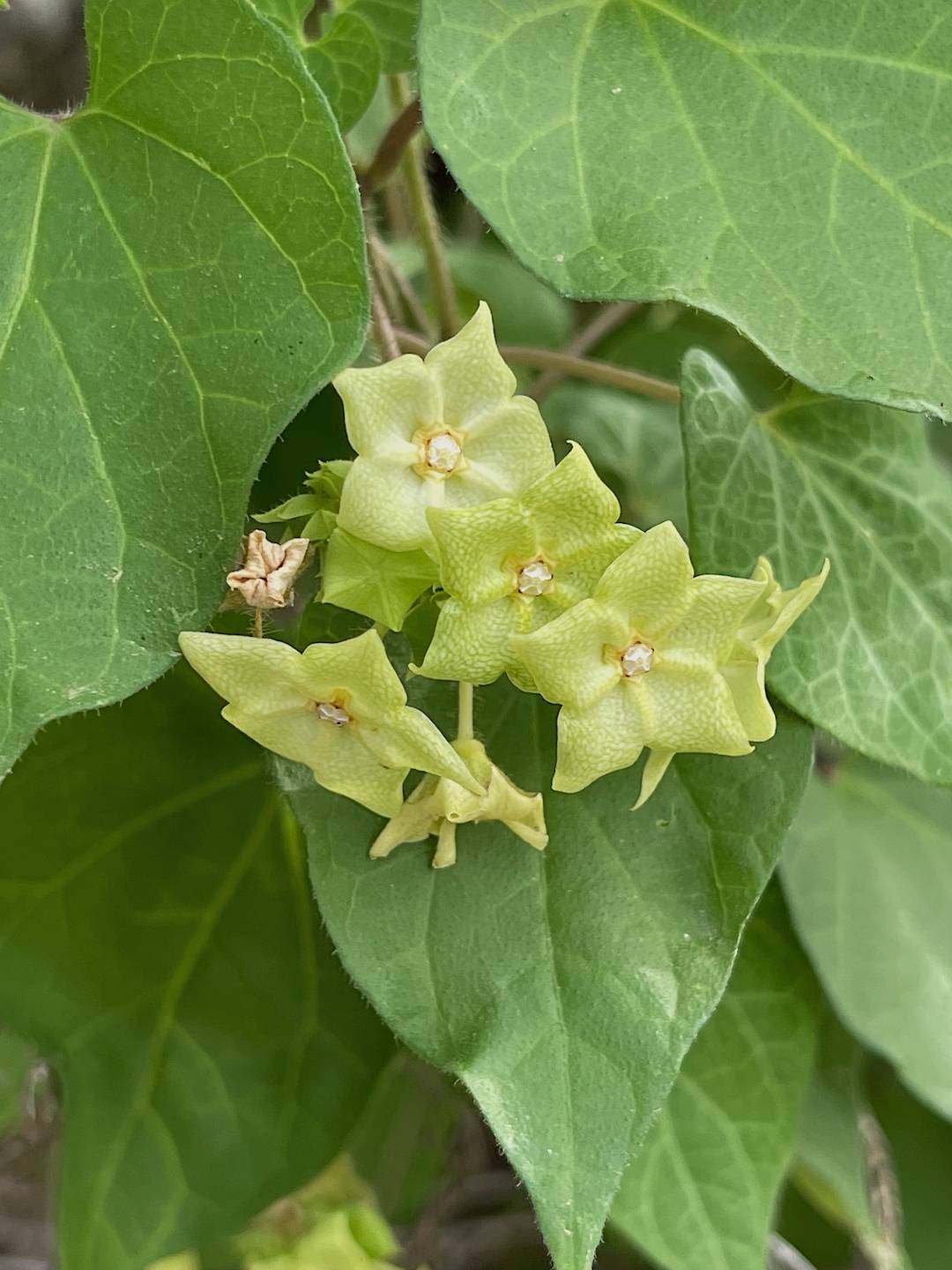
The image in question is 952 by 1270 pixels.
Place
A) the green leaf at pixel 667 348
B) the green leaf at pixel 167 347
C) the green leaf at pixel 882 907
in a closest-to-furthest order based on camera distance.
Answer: the green leaf at pixel 167 347, the green leaf at pixel 882 907, the green leaf at pixel 667 348

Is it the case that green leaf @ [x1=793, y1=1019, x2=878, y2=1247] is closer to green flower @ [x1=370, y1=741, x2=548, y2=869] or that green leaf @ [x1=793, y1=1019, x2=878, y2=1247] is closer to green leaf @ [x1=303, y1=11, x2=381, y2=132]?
green flower @ [x1=370, y1=741, x2=548, y2=869]

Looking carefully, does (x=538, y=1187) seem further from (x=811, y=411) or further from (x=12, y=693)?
(x=811, y=411)

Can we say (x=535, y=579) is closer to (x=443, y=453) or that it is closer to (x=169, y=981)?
(x=443, y=453)

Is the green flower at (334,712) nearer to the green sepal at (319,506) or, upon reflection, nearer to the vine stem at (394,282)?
the green sepal at (319,506)

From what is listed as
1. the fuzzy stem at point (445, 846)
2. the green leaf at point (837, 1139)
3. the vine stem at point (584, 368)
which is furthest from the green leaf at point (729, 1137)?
the vine stem at point (584, 368)

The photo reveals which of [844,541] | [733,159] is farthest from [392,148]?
[844,541]

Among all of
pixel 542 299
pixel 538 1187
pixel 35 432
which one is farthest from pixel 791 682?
pixel 542 299
